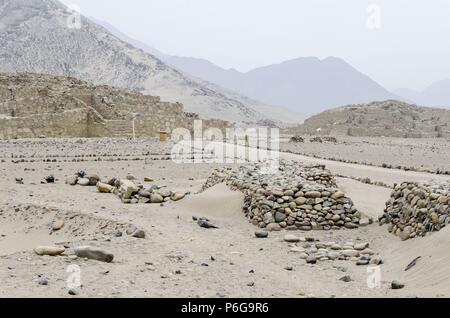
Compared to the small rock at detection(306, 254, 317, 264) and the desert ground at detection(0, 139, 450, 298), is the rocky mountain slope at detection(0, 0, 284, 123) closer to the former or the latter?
the desert ground at detection(0, 139, 450, 298)

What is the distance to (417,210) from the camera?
738 cm

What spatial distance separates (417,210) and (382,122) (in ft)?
131

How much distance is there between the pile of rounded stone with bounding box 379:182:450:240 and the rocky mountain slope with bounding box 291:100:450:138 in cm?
3515

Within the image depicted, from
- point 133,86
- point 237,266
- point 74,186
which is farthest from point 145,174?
point 133,86

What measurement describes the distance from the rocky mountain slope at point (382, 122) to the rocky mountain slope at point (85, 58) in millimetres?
29797

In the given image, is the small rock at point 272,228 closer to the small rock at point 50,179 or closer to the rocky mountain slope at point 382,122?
the small rock at point 50,179

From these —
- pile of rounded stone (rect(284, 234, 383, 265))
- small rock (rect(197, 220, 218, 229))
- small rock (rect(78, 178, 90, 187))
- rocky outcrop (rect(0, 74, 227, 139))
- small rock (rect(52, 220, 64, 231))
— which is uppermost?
rocky outcrop (rect(0, 74, 227, 139))

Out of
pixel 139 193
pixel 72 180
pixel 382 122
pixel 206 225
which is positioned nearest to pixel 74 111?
pixel 72 180

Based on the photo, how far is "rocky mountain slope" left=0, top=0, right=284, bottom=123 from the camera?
267 ft

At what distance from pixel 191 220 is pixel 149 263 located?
2.97 m

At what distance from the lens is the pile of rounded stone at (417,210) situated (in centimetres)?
692

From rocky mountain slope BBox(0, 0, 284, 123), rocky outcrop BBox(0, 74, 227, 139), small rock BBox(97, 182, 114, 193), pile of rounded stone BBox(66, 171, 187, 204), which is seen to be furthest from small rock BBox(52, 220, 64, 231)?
rocky mountain slope BBox(0, 0, 284, 123)

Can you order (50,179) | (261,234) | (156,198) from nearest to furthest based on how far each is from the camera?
(261,234)
(156,198)
(50,179)

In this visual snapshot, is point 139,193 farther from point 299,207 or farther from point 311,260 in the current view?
point 311,260
